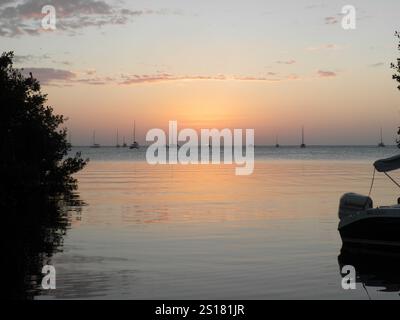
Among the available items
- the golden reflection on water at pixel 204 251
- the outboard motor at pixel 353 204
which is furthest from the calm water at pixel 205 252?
the outboard motor at pixel 353 204

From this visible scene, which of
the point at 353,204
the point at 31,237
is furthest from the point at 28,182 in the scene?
the point at 353,204

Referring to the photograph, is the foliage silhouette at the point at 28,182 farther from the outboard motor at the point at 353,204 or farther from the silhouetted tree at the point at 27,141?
the outboard motor at the point at 353,204

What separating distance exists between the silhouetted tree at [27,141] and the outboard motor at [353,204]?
1920 cm

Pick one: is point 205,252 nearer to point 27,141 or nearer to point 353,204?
point 353,204

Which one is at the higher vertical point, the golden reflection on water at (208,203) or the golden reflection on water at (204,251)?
the golden reflection on water at (208,203)

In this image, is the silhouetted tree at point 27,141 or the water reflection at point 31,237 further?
the silhouetted tree at point 27,141

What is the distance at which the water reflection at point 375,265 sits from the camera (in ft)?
69.5

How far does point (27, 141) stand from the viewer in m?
45.6

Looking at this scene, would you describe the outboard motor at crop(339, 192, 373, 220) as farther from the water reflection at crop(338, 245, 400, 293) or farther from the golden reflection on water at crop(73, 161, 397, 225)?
the golden reflection on water at crop(73, 161, 397, 225)


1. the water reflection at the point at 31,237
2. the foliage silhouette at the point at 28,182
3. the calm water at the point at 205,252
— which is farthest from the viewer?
the foliage silhouette at the point at 28,182

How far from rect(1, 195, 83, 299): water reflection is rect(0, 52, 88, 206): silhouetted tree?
1.29 m

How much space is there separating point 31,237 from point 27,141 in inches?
604
